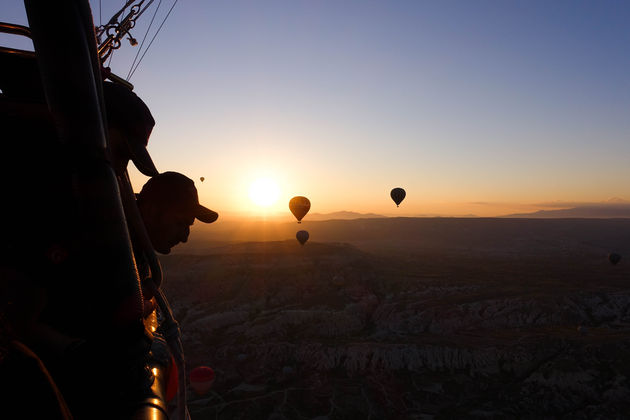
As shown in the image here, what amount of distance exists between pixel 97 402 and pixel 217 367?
31.2 m

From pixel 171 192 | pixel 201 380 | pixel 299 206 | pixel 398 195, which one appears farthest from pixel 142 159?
pixel 398 195

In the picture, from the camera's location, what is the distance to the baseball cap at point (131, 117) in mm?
2373

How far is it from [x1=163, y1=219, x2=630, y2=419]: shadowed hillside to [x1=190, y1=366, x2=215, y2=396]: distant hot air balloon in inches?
23.0

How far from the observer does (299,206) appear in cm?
4719

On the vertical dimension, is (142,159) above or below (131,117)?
below

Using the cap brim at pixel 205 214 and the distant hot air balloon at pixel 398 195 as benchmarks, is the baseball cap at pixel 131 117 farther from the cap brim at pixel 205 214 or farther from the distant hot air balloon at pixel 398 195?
the distant hot air balloon at pixel 398 195

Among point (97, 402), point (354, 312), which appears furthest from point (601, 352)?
point (97, 402)

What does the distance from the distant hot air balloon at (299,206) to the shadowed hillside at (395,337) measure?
7255mm

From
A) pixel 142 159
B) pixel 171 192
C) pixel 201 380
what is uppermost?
pixel 142 159

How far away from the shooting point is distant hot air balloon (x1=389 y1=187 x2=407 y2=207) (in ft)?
171

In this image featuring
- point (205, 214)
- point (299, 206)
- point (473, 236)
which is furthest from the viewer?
point (473, 236)

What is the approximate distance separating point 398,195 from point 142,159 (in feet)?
171

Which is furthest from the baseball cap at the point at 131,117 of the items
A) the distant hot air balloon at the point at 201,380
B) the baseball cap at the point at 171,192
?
the distant hot air balloon at the point at 201,380

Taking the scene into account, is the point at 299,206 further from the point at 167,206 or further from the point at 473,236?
the point at 473,236
